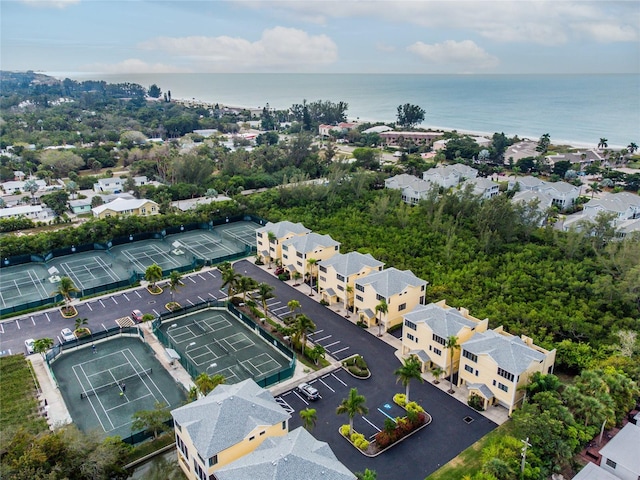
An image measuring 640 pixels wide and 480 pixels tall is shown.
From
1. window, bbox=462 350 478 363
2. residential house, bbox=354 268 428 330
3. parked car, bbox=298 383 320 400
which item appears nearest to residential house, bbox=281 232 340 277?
residential house, bbox=354 268 428 330

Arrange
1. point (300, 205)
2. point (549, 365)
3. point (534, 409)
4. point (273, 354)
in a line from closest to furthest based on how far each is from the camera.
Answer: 1. point (534, 409)
2. point (549, 365)
3. point (273, 354)
4. point (300, 205)

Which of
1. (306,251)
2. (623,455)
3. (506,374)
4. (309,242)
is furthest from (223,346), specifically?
(623,455)

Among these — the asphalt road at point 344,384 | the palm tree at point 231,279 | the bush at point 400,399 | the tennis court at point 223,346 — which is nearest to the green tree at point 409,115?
the asphalt road at point 344,384

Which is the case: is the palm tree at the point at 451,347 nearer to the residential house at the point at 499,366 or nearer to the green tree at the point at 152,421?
the residential house at the point at 499,366

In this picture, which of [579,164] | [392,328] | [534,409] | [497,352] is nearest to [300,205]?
[392,328]

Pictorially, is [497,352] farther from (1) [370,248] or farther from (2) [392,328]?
(1) [370,248]
